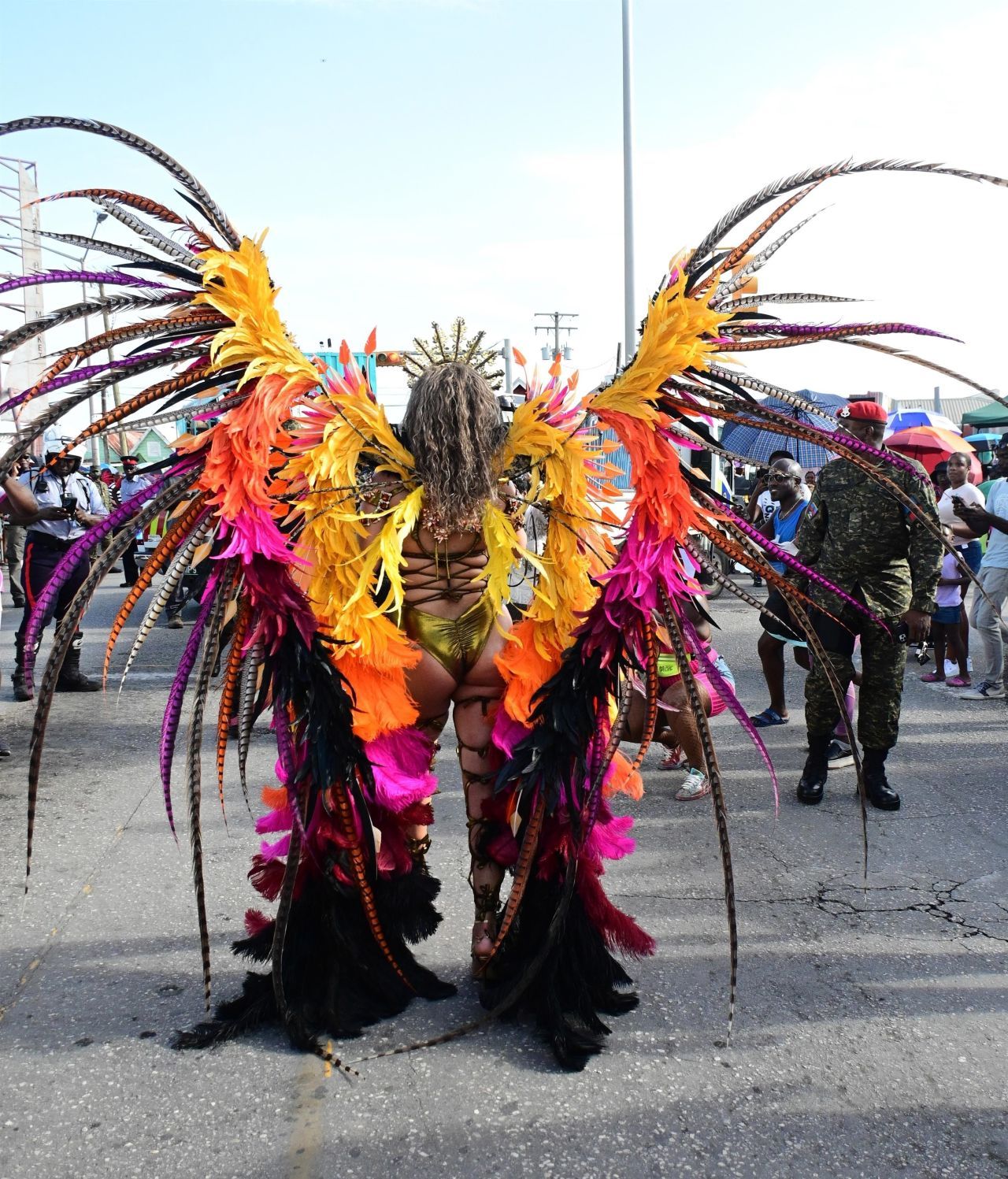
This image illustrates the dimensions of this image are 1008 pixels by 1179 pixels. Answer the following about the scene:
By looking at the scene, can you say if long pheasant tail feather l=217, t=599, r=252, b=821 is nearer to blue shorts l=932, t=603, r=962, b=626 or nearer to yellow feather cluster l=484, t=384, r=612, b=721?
yellow feather cluster l=484, t=384, r=612, b=721

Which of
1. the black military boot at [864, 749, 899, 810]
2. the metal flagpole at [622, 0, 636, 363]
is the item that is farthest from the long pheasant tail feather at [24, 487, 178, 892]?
the metal flagpole at [622, 0, 636, 363]

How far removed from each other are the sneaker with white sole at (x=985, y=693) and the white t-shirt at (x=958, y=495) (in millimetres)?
1150

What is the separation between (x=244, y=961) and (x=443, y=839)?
4.18ft

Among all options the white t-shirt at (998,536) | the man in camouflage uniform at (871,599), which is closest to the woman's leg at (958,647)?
the white t-shirt at (998,536)

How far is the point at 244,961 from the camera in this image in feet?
9.65

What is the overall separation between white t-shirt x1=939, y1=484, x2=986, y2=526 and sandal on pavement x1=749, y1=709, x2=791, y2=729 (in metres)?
1.70

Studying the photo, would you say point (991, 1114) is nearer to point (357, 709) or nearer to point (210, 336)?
point (357, 709)

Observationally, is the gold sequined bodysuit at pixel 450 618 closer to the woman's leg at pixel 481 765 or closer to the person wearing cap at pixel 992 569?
the woman's leg at pixel 481 765

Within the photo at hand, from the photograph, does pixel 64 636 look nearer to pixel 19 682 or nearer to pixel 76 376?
pixel 76 376

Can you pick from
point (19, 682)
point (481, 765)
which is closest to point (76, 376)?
point (481, 765)

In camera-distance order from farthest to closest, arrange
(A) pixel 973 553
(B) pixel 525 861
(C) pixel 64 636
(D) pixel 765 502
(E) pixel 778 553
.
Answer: (D) pixel 765 502 < (A) pixel 973 553 < (B) pixel 525 861 < (E) pixel 778 553 < (C) pixel 64 636

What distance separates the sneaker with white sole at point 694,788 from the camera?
15.0 ft

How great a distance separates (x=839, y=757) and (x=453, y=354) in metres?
3.32

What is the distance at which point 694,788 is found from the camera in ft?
15.0
